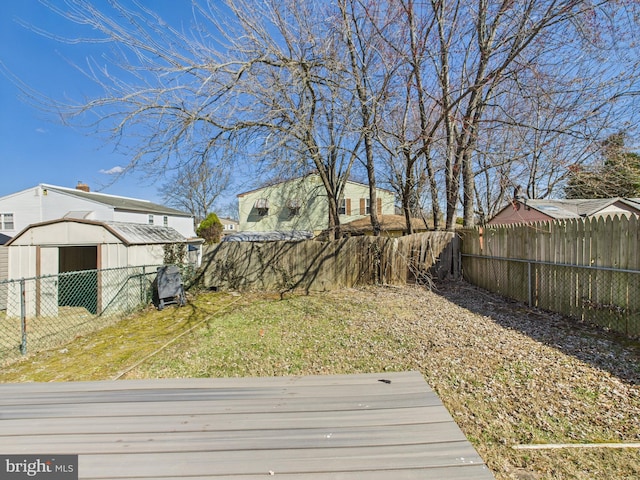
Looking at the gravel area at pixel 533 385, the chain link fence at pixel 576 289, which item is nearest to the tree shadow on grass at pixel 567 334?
the gravel area at pixel 533 385

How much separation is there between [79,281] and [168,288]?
2721 millimetres

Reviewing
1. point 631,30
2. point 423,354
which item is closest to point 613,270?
point 423,354

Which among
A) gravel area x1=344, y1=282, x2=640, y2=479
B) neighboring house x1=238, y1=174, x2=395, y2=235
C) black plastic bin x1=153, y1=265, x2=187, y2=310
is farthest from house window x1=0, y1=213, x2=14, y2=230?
gravel area x1=344, y1=282, x2=640, y2=479

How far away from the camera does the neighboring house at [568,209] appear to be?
35.8 ft

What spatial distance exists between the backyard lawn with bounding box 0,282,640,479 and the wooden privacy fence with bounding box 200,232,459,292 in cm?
163

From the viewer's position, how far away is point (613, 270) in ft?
14.6

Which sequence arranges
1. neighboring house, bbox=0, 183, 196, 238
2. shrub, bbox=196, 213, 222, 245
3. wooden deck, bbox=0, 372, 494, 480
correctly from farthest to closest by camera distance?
shrub, bbox=196, 213, 222, 245 < neighboring house, bbox=0, 183, 196, 238 < wooden deck, bbox=0, 372, 494, 480

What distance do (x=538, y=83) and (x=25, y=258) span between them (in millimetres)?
11679

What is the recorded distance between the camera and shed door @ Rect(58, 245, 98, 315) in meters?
7.07

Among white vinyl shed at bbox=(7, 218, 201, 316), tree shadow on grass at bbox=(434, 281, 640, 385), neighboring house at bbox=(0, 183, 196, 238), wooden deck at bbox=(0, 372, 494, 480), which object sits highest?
neighboring house at bbox=(0, 183, 196, 238)

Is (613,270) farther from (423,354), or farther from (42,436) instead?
(42,436)

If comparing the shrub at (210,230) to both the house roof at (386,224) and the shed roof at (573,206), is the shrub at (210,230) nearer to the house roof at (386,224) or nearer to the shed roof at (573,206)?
the house roof at (386,224)

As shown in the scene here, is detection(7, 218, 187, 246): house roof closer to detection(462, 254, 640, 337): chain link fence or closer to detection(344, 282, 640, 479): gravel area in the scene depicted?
detection(344, 282, 640, 479): gravel area

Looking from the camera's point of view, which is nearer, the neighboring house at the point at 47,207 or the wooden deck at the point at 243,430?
the wooden deck at the point at 243,430
